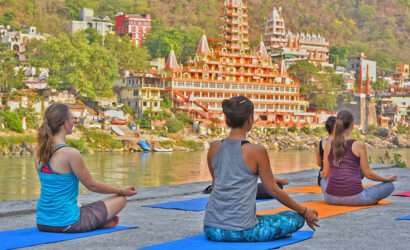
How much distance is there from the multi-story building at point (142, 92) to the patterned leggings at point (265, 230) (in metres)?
41.7

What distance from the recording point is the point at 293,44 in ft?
248

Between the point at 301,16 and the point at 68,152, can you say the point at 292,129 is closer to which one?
the point at 68,152

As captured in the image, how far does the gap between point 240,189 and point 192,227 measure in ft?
2.69

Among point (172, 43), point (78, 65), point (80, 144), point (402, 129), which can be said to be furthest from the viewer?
point (172, 43)

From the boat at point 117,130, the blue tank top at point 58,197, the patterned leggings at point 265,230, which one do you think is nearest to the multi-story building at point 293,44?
the boat at point 117,130

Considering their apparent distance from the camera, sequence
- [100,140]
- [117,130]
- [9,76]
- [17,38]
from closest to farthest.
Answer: [100,140], [117,130], [9,76], [17,38]

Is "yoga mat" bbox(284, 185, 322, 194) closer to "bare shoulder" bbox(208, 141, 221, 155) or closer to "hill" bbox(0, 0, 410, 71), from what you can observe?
"bare shoulder" bbox(208, 141, 221, 155)

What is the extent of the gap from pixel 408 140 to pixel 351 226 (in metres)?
52.7

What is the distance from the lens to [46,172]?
3.69 m

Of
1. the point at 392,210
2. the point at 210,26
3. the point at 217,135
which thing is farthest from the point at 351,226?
the point at 210,26

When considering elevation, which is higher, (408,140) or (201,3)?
(201,3)

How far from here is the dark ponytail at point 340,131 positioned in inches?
188

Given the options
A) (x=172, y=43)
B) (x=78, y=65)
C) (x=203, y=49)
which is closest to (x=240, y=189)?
(x=78, y=65)

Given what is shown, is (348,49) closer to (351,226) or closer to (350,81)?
(350,81)
